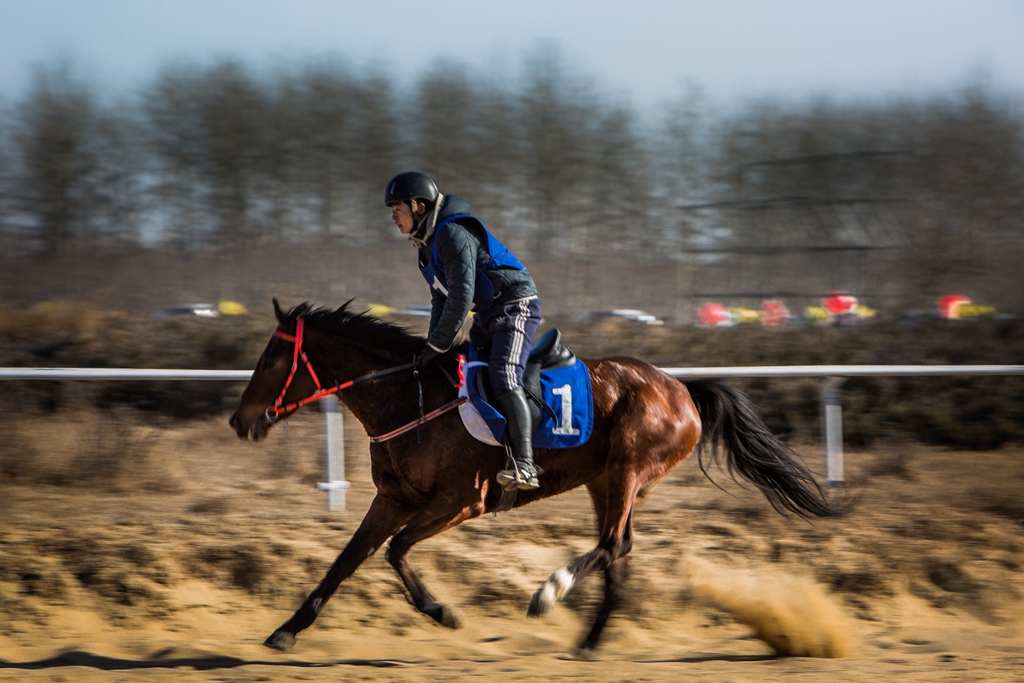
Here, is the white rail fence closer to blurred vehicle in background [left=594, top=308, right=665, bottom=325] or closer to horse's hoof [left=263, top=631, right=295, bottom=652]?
horse's hoof [left=263, top=631, right=295, bottom=652]

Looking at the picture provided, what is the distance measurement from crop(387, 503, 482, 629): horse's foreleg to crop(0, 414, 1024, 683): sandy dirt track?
26 centimetres

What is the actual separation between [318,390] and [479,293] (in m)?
0.94

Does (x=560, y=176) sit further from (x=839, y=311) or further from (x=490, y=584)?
(x=490, y=584)

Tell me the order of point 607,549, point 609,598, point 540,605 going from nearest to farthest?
point 540,605 → point 607,549 → point 609,598

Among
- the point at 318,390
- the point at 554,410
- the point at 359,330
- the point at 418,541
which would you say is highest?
the point at 359,330

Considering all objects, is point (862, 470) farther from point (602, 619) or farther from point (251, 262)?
point (251, 262)

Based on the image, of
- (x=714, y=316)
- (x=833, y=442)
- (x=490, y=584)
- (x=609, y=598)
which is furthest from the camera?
(x=714, y=316)

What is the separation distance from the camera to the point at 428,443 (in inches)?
185

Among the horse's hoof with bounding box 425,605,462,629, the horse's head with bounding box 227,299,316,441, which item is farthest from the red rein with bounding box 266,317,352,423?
the horse's hoof with bounding box 425,605,462,629

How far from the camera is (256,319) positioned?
905 cm

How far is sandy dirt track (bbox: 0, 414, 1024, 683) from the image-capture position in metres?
4.71

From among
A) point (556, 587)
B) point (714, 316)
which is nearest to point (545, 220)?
point (714, 316)

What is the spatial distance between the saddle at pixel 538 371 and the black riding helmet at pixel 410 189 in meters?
0.85

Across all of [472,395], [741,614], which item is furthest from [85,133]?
[741,614]
